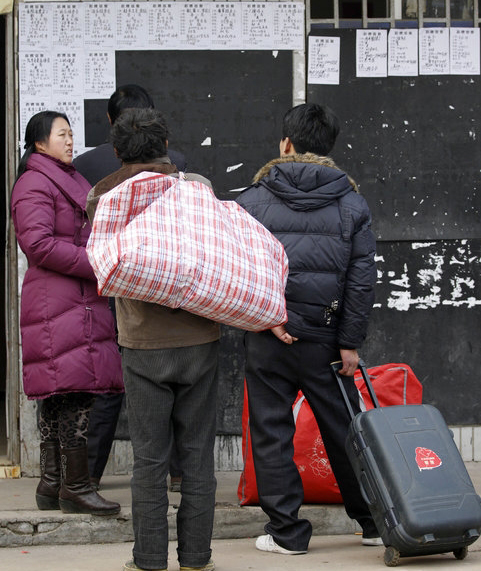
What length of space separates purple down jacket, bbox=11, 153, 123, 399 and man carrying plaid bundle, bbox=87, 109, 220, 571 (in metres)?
0.69

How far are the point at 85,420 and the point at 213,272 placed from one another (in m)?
1.38

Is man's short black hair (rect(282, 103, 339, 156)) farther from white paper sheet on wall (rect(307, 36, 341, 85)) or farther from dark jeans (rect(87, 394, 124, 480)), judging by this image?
dark jeans (rect(87, 394, 124, 480))

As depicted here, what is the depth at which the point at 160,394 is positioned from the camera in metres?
3.97

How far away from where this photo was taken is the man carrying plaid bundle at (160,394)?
394cm

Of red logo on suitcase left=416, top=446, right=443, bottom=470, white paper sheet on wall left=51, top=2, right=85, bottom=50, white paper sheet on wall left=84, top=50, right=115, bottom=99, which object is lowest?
red logo on suitcase left=416, top=446, right=443, bottom=470

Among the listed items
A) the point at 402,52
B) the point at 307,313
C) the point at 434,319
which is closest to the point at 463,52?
the point at 402,52

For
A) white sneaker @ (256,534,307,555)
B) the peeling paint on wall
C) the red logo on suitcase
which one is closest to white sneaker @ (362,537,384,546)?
white sneaker @ (256,534,307,555)

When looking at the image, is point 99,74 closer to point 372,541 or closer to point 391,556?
point 372,541

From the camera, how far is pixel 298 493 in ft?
14.9

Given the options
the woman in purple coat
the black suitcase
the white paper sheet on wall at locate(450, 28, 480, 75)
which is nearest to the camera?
the black suitcase

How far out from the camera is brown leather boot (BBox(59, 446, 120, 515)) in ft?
15.6

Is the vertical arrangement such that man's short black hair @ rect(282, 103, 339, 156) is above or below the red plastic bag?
above

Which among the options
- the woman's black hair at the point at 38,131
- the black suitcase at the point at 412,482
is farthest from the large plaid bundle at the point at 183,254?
the woman's black hair at the point at 38,131

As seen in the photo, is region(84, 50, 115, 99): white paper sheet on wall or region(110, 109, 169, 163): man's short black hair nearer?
region(110, 109, 169, 163): man's short black hair
